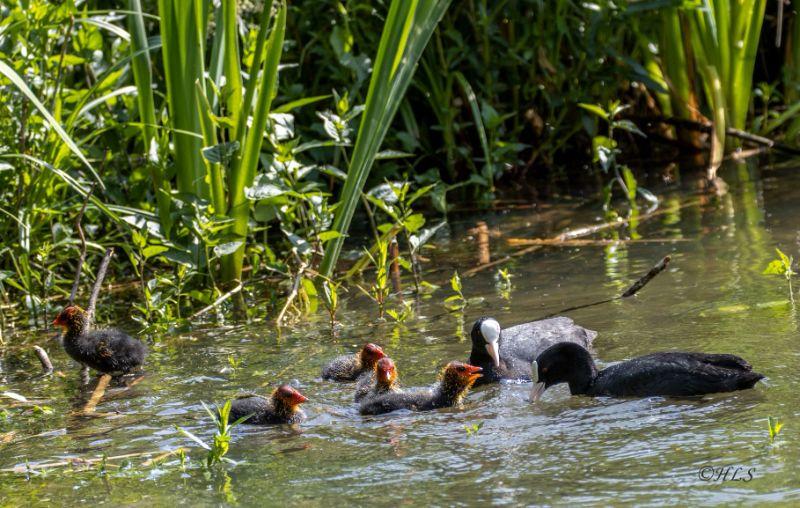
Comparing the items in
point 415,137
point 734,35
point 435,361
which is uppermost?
point 734,35

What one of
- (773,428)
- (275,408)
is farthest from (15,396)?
(773,428)

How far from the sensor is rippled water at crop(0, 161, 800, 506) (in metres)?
3.84

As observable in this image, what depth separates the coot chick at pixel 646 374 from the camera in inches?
184

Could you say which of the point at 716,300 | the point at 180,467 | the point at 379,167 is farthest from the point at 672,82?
the point at 180,467

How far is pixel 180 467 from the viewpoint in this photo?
429cm

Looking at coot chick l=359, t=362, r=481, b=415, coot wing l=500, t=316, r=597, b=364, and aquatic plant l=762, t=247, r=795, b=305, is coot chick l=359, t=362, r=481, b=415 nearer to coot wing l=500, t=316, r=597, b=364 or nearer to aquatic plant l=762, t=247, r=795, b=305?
coot wing l=500, t=316, r=597, b=364

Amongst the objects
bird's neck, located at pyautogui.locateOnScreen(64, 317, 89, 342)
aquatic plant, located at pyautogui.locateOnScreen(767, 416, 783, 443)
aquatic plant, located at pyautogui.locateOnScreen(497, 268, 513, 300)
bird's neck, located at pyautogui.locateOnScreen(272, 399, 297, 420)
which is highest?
bird's neck, located at pyautogui.locateOnScreen(64, 317, 89, 342)

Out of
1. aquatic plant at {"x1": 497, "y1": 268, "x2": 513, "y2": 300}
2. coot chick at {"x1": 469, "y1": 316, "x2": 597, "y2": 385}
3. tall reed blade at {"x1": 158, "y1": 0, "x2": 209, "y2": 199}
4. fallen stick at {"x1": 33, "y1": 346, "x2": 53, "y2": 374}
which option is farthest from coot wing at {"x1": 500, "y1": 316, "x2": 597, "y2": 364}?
fallen stick at {"x1": 33, "y1": 346, "x2": 53, "y2": 374}

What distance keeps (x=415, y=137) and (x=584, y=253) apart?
2.50 m

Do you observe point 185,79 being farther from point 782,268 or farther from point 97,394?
point 782,268

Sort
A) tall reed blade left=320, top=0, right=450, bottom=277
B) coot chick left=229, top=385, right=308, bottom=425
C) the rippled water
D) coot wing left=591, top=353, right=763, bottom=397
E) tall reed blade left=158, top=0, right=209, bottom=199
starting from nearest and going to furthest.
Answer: the rippled water
coot wing left=591, top=353, right=763, bottom=397
coot chick left=229, top=385, right=308, bottom=425
tall reed blade left=320, top=0, right=450, bottom=277
tall reed blade left=158, top=0, right=209, bottom=199

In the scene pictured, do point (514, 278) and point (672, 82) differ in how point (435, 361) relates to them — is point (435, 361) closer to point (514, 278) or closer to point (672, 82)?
point (514, 278)

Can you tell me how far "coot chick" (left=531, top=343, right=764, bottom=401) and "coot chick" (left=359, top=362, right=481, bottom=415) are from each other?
33 centimetres

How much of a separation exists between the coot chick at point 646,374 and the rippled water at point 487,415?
64mm
